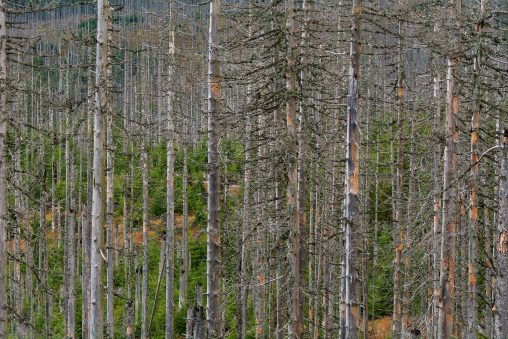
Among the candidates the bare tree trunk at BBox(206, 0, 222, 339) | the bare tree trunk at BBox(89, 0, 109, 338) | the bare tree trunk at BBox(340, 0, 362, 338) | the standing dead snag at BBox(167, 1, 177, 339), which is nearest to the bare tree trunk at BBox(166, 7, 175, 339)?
the standing dead snag at BBox(167, 1, 177, 339)

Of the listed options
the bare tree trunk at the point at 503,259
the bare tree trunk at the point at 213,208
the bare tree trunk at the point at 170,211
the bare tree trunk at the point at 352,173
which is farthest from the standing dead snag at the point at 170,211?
the bare tree trunk at the point at 503,259

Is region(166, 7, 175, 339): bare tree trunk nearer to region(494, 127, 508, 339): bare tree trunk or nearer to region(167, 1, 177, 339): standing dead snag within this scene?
region(167, 1, 177, 339): standing dead snag

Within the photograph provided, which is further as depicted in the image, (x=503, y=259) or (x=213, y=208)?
(x=213, y=208)

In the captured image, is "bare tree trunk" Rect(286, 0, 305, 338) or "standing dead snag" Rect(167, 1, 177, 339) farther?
"standing dead snag" Rect(167, 1, 177, 339)

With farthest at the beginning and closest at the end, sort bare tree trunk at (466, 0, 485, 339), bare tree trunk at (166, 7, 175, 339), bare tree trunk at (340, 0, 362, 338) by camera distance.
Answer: bare tree trunk at (166, 7, 175, 339) → bare tree trunk at (466, 0, 485, 339) → bare tree trunk at (340, 0, 362, 338)

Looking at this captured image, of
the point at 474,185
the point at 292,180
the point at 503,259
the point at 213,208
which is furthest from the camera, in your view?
the point at 474,185

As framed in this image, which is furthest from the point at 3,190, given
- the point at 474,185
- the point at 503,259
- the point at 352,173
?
the point at 474,185

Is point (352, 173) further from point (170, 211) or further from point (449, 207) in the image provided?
point (170, 211)

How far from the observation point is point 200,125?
43719 millimetres

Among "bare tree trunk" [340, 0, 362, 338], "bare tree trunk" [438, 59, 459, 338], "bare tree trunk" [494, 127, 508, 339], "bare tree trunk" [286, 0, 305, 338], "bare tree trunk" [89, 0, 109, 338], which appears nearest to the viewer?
"bare tree trunk" [494, 127, 508, 339]

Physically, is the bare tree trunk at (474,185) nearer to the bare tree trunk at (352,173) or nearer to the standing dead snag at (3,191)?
the bare tree trunk at (352,173)

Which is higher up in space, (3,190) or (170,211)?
(3,190)

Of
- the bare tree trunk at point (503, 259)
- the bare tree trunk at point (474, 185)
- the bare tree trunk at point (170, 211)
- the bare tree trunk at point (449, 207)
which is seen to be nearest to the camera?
the bare tree trunk at point (503, 259)

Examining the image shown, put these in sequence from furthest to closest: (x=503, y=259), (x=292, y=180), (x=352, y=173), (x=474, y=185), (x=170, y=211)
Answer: (x=170, y=211) → (x=474, y=185) → (x=352, y=173) → (x=292, y=180) → (x=503, y=259)
